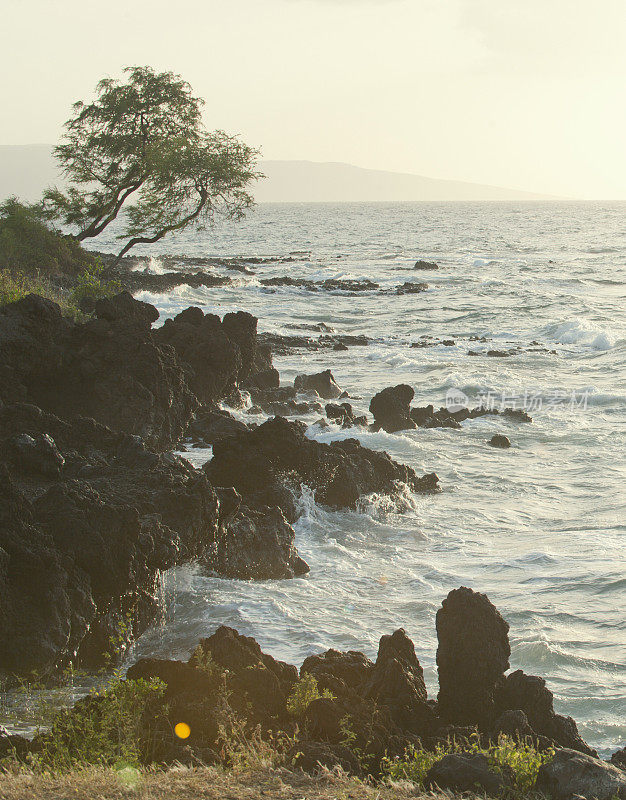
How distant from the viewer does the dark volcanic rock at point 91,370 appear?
15.7 m

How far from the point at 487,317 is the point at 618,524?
98.4 feet

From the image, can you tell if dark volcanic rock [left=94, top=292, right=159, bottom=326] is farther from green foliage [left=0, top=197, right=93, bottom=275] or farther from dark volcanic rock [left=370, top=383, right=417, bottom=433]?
green foliage [left=0, top=197, right=93, bottom=275]

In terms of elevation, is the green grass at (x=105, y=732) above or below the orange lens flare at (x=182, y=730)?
above

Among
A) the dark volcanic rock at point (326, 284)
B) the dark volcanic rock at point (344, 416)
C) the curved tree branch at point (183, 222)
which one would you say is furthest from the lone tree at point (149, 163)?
the dark volcanic rock at point (344, 416)

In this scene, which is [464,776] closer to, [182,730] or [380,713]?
[380,713]

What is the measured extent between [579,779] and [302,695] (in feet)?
8.38

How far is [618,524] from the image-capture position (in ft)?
47.4

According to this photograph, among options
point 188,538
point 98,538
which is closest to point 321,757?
point 98,538

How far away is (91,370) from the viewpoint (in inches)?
646

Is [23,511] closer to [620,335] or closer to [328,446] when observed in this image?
[328,446]

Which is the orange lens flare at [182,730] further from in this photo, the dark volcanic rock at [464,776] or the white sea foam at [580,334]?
the white sea foam at [580,334]

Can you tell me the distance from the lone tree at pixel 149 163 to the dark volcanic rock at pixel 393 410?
21.0 meters

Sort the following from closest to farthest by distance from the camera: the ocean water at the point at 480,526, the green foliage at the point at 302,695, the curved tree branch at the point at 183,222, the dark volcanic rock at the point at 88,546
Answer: the green foliage at the point at 302,695, the dark volcanic rock at the point at 88,546, the ocean water at the point at 480,526, the curved tree branch at the point at 183,222

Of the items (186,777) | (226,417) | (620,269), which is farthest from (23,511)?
(620,269)
